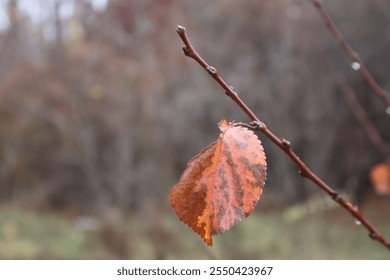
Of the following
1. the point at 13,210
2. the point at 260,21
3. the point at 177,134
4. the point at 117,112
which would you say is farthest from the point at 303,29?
the point at 13,210

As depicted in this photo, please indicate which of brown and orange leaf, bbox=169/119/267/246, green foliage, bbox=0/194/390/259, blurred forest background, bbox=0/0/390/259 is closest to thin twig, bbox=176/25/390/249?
brown and orange leaf, bbox=169/119/267/246

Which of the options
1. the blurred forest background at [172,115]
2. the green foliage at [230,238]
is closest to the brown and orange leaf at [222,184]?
the green foliage at [230,238]

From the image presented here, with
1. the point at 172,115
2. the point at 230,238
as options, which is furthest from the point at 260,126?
the point at 172,115

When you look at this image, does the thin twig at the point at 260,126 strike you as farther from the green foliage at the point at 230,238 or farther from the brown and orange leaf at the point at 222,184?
the green foliage at the point at 230,238

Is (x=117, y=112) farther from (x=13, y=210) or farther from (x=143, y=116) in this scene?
(x=13, y=210)

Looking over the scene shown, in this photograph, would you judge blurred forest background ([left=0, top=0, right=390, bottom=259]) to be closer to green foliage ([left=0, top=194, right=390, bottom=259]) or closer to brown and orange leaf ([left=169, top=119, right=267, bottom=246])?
green foliage ([left=0, top=194, right=390, bottom=259])

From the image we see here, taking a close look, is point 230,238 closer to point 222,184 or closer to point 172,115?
point 172,115
